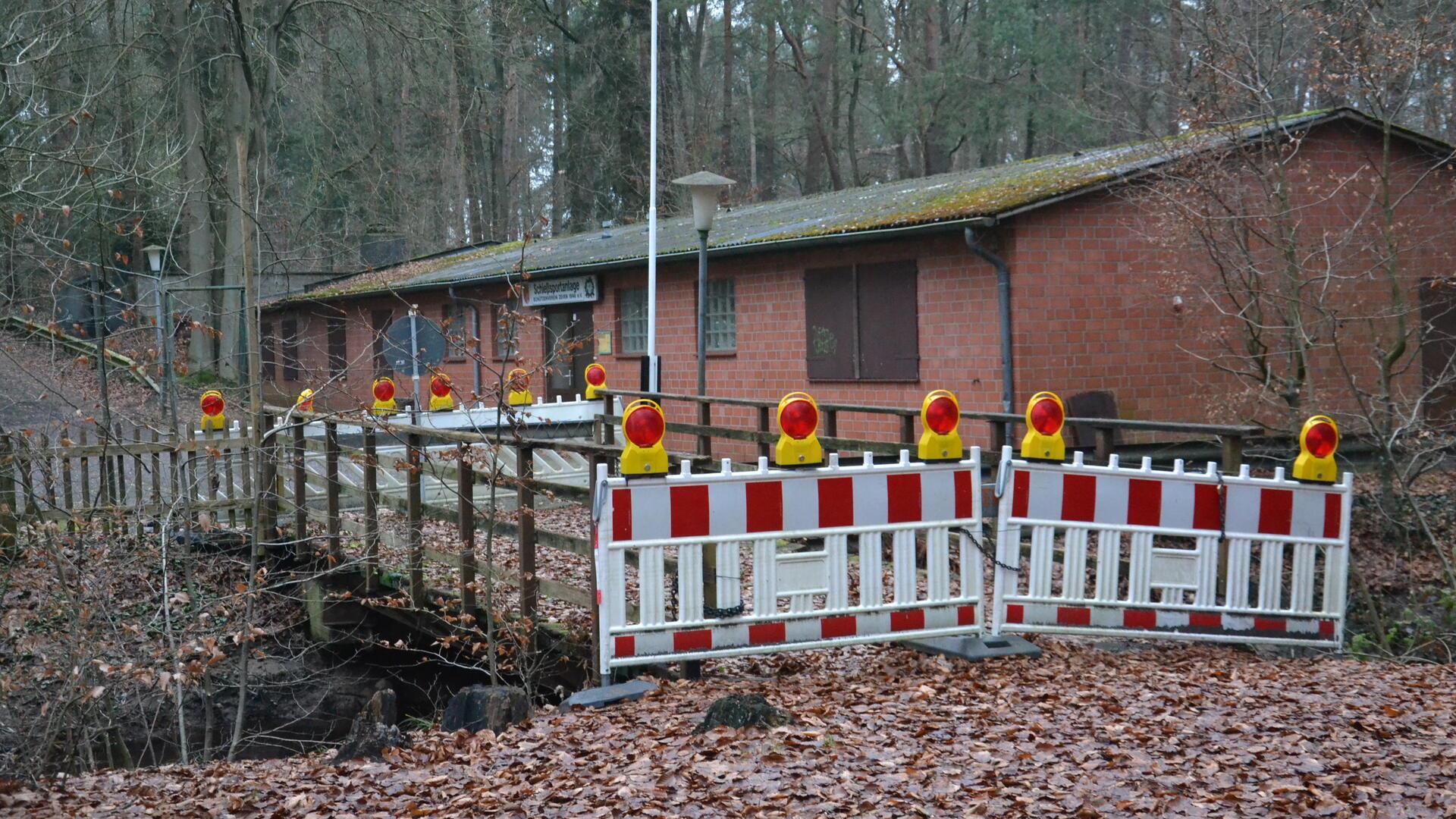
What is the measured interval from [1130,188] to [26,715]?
12.0 meters

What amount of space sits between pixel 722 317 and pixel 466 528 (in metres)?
11.8

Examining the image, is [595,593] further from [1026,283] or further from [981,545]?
[1026,283]

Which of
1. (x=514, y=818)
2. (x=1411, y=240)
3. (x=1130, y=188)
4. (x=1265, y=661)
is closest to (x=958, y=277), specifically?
(x=1130, y=188)

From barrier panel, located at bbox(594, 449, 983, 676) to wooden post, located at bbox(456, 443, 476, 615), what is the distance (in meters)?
1.74

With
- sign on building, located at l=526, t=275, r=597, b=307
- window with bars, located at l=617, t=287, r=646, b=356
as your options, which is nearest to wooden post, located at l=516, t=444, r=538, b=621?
window with bars, located at l=617, t=287, r=646, b=356

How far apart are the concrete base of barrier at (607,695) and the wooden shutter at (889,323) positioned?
1054cm

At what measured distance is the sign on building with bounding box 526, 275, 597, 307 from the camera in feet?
74.2

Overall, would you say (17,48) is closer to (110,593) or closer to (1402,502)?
(110,593)

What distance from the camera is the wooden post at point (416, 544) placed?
9258mm

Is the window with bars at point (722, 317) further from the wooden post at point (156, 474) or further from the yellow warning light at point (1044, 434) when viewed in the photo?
the yellow warning light at point (1044, 434)

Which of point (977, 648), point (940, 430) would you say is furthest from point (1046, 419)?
point (977, 648)

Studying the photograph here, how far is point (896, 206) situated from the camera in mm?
17422

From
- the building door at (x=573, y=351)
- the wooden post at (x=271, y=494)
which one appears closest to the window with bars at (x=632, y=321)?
the building door at (x=573, y=351)

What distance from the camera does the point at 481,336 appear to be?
2527cm
